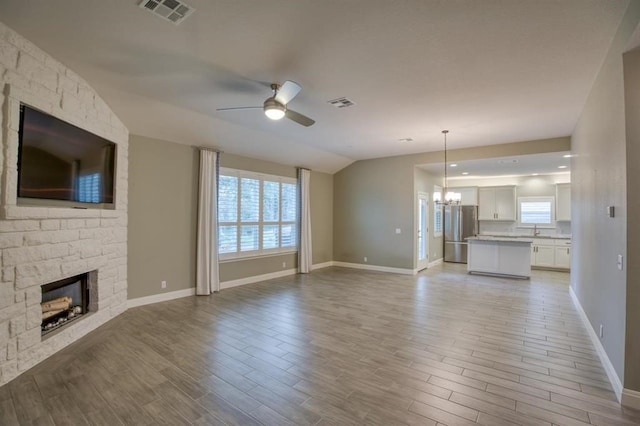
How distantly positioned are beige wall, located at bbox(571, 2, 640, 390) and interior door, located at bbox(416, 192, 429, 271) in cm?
388

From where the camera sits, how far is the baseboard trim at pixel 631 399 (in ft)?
7.55

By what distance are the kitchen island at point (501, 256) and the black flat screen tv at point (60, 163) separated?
778cm

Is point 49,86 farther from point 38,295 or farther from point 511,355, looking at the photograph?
point 511,355

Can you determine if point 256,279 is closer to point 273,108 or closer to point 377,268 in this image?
point 377,268

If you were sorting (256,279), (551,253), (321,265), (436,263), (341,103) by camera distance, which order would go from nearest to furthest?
(341,103) < (256,279) < (551,253) < (321,265) < (436,263)

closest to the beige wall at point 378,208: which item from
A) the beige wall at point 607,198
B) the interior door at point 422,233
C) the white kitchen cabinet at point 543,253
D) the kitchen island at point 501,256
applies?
the interior door at point 422,233

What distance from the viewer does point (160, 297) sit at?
5.09 meters

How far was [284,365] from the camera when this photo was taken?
2955 mm

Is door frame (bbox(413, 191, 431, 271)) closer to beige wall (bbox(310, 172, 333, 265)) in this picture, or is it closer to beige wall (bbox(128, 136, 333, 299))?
beige wall (bbox(310, 172, 333, 265))

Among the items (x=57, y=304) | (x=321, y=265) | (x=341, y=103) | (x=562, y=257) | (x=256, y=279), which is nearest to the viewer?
(x=57, y=304)

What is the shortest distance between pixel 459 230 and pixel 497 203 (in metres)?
1.41

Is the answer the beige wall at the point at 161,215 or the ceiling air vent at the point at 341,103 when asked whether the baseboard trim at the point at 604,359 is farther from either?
the beige wall at the point at 161,215

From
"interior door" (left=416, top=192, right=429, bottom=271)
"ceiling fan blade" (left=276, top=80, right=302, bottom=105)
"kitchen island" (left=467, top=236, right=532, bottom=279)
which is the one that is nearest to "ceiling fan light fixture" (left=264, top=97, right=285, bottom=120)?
"ceiling fan blade" (left=276, top=80, right=302, bottom=105)

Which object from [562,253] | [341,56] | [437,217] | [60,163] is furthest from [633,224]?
[437,217]
